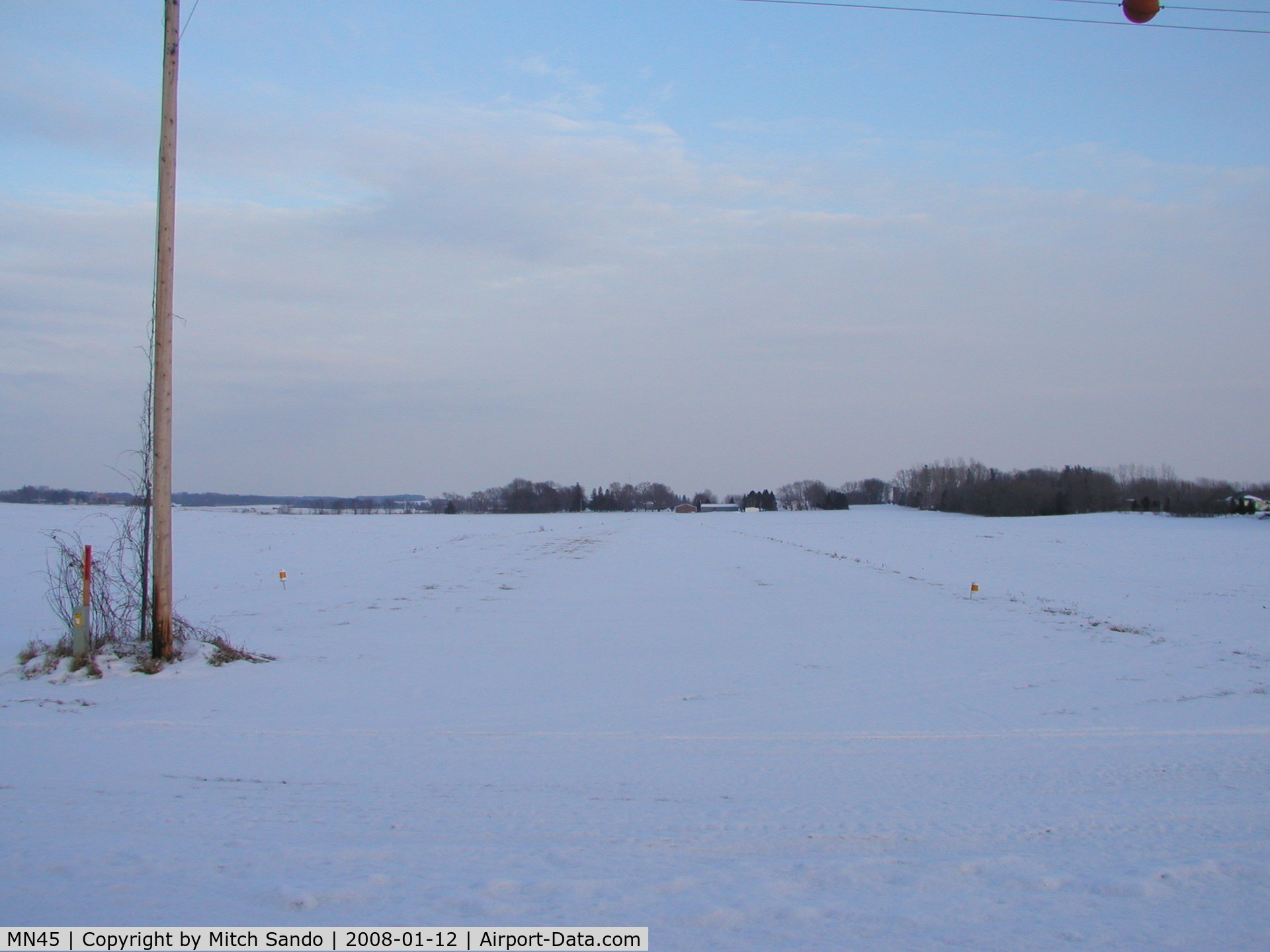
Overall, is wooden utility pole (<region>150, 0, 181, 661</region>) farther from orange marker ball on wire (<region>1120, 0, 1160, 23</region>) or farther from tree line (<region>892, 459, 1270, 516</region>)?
tree line (<region>892, 459, 1270, 516</region>)

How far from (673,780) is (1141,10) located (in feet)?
29.6

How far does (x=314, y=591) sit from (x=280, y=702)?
11261 mm

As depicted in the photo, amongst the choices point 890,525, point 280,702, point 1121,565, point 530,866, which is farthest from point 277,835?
point 890,525

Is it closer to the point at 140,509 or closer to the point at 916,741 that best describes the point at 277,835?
the point at 916,741

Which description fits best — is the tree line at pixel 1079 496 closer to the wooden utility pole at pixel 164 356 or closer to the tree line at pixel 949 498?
the tree line at pixel 949 498

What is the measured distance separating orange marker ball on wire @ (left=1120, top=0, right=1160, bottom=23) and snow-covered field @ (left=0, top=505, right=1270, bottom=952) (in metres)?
7.21

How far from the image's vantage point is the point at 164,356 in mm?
9445

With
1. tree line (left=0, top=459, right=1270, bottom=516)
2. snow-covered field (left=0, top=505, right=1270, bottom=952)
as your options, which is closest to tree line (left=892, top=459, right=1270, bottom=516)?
tree line (left=0, top=459, right=1270, bottom=516)

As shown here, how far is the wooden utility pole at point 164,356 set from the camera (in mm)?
9273

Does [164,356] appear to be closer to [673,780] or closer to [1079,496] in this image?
[673,780]

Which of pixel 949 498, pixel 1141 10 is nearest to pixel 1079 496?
pixel 949 498

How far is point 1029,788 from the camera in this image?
5602 mm

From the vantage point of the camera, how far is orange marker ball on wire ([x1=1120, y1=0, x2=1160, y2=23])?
809 centimetres

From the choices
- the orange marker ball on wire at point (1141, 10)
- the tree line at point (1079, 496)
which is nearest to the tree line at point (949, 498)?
Result: the tree line at point (1079, 496)
